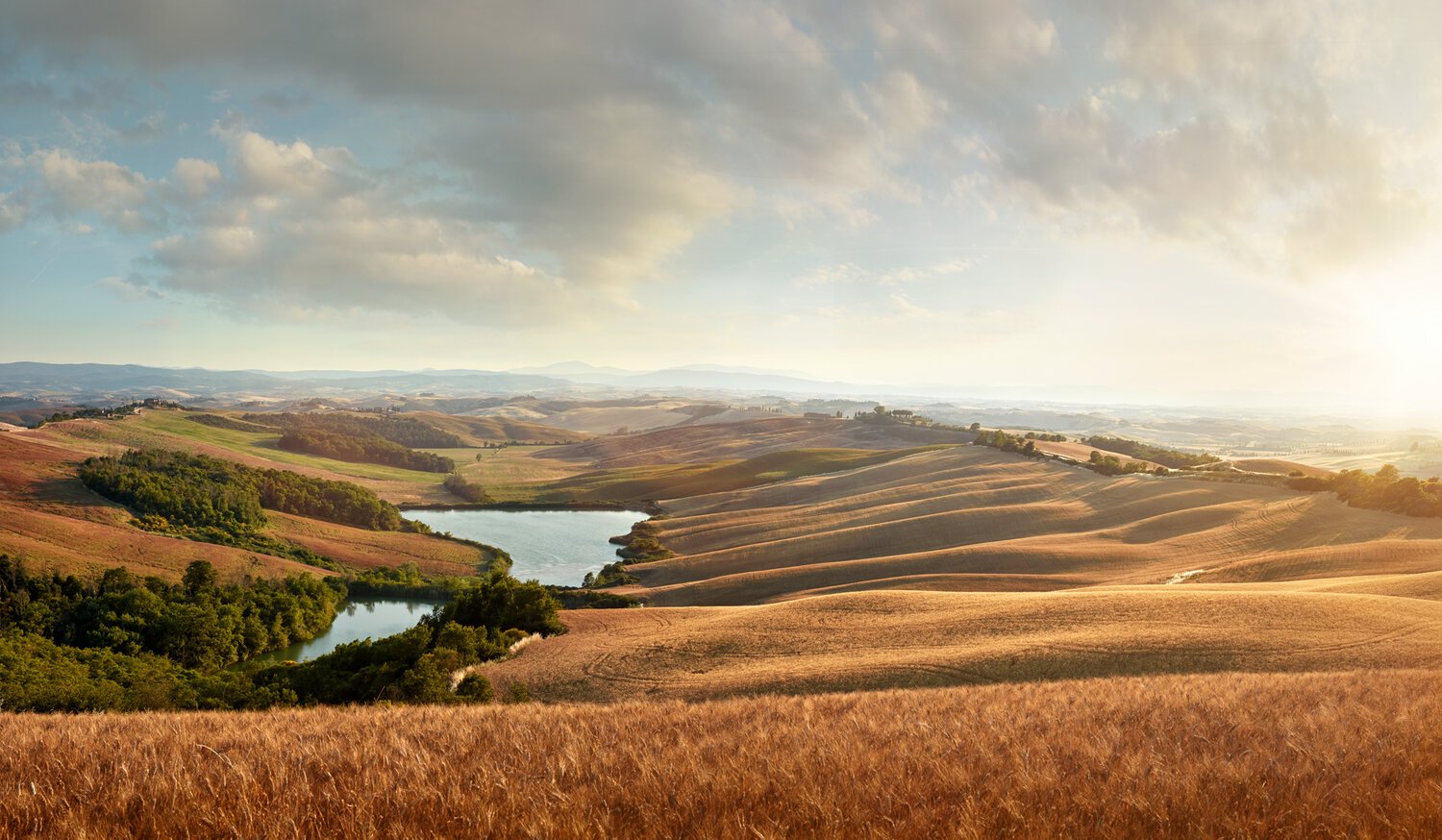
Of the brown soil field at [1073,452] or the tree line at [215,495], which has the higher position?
the brown soil field at [1073,452]

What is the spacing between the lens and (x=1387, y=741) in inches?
288

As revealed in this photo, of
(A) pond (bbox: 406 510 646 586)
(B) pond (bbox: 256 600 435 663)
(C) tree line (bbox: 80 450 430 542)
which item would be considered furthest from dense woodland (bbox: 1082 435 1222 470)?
(C) tree line (bbox: 80 450 430 542)

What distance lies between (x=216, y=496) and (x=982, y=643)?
292 feet

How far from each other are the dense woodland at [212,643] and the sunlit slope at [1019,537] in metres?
22.5

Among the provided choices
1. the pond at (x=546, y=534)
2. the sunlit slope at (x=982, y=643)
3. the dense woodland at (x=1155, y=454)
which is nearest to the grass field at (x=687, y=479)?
Result: the pond at (x=546, y=534)

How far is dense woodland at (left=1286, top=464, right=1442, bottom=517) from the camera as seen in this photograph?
44.9 metres

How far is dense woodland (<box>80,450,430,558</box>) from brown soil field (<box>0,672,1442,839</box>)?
76.7 meters

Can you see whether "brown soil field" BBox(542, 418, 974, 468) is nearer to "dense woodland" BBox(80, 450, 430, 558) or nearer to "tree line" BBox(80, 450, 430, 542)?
→ "tree line" BBox(80, 450, 430, 542)

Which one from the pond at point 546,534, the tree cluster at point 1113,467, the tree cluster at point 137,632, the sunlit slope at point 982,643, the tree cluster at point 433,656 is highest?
the tree cluster at point 1113,467

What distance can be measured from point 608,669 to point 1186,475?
68762mm

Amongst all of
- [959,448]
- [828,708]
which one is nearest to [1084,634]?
[828,708]

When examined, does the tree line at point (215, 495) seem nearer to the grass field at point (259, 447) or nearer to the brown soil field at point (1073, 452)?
the grass field at point (259, 447)

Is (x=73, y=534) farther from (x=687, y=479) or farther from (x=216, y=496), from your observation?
(x=687, y=479)

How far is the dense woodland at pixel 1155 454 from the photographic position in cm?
9450
